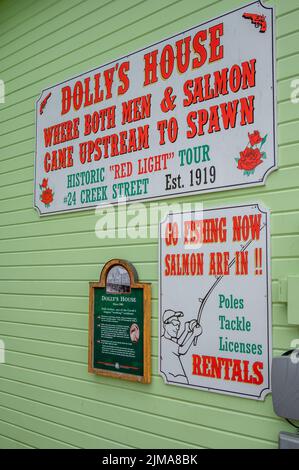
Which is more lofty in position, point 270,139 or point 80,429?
point 270,139

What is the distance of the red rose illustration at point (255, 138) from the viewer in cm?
280

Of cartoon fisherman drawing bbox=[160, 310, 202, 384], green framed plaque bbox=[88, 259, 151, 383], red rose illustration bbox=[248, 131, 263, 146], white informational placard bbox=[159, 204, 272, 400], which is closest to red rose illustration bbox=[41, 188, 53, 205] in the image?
green framed plaque bbox=[88, 259, 151, 383]

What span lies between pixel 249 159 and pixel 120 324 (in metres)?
1.46

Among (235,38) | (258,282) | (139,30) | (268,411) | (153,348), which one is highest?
(139,30)

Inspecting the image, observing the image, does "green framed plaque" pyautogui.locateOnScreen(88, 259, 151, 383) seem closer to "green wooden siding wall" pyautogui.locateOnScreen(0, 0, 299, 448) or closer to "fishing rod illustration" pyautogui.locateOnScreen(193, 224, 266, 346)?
"green wooden siding wall" pyautogui.locateOnScreen(0, 0, 299, 448)

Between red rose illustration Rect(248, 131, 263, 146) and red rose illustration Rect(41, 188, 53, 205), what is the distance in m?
1.94

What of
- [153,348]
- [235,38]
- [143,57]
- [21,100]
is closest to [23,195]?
[21,100]

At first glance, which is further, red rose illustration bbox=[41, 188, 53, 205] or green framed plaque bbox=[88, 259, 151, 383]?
red rose illustration bbox=[41, 188, 53, 205]

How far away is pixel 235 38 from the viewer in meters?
2.96

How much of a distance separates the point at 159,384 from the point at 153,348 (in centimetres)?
23

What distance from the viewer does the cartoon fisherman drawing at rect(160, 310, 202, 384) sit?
3021 millimetres

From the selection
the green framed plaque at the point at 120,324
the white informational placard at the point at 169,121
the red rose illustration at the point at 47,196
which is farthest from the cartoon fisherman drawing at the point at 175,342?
the red rose illustration at the point at 47,196

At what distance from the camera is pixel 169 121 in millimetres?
3277
